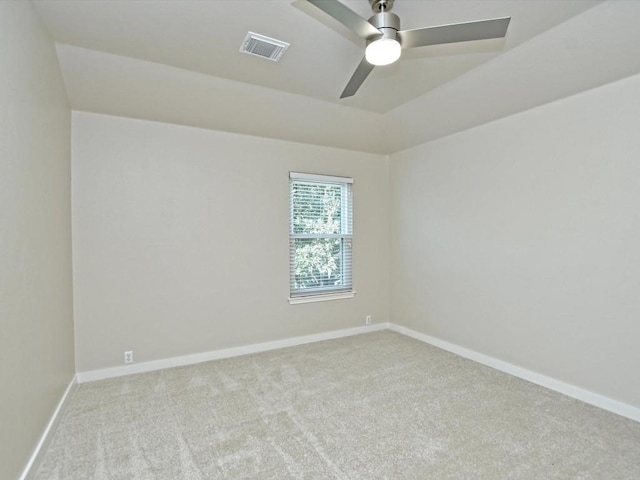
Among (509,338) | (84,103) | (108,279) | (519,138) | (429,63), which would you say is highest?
(429,63)

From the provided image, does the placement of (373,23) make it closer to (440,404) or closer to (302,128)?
(302,128)

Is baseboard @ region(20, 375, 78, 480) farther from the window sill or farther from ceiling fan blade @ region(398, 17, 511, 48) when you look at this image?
ceiling fan blade @ region(398, 17, 511, 48)

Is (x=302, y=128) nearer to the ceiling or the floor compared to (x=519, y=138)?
nearer to the ceiling

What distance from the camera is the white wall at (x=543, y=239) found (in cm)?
252

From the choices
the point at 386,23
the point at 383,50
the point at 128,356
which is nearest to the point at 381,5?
the point at 386,23

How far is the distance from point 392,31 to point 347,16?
0.32m

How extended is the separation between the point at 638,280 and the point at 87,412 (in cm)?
415

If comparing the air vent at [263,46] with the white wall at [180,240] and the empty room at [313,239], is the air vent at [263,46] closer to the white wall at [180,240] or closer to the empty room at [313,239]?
the empty room at [313,239]

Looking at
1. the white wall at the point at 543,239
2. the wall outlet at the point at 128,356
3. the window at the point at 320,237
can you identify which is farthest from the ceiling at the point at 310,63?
the wall outlet at the point at 128,356

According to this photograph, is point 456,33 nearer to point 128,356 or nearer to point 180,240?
point 180,240

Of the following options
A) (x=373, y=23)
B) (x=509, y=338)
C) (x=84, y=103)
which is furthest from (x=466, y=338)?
(x=84, y=103)

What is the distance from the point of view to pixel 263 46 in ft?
8.41

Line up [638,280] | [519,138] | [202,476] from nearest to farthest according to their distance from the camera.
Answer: [202,476]
[638,280]
[519,138]

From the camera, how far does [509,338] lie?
10.8 ft
